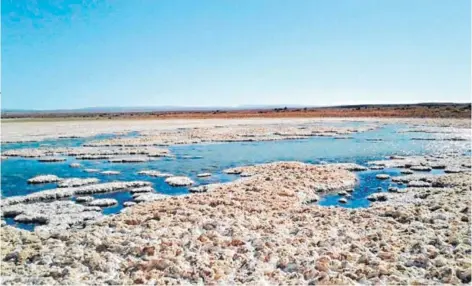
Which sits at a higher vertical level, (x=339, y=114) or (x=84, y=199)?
(x=339, y=114)

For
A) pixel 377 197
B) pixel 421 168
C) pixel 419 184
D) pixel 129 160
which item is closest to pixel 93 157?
pixel 129 160

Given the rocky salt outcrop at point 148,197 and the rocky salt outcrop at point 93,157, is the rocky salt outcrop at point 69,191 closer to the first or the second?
the rocky salt outcrop at point 148,197

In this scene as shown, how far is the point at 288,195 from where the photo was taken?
13602 mm

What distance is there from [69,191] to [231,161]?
9.20 metres

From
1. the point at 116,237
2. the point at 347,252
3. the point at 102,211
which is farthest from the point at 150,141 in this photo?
the point at 347,252

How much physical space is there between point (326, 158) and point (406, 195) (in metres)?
9.52

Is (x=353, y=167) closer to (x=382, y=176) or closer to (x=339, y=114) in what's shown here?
(x=382, y=176)

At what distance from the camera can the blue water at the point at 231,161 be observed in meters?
15.7

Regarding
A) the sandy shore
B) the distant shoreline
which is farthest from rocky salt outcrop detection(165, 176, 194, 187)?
the distant shoreline

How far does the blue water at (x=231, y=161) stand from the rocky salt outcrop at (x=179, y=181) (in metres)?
0.26

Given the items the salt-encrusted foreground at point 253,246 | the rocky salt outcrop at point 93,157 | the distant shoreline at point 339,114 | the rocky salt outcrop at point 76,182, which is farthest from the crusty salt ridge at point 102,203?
the distant shoreline at point 339,114

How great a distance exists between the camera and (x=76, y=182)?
1656 cm

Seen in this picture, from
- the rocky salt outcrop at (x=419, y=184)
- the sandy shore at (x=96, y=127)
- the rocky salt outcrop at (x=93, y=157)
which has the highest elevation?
the sandy shore at (x=96, y=127)

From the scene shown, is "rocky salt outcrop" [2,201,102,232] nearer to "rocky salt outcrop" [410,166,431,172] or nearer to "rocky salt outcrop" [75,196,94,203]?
"rocky salt outcrop" [75,196,94,203]
